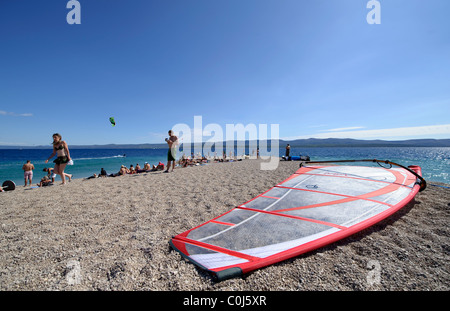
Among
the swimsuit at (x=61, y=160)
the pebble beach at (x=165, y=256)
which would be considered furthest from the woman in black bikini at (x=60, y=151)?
the pebble beach at (x=165, y=256)

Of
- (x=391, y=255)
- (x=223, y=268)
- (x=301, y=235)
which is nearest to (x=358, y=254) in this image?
(x=391, y=255)

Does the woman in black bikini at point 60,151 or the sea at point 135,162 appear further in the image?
the sea at point 135,162

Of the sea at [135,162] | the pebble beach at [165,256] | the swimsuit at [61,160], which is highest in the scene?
the swimsuit at [61,160]

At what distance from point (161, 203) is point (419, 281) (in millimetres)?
4514

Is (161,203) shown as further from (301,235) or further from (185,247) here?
(301,235)

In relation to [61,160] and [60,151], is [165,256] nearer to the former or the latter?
[61,160]

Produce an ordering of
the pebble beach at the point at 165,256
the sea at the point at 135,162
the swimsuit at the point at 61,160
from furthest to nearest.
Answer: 1. the sea at the point at 135,162
2. the swimsuit at the point at 61,160
3. the pebble beach at the point at 165,256

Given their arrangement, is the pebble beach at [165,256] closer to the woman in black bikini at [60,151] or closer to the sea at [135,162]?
the woman in black bikini at [60,151]

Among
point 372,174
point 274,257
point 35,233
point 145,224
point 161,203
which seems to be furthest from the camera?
point 372,174

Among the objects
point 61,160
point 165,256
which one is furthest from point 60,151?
point 165,256

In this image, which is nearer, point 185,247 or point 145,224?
point 185,247

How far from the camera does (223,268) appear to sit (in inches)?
70.5
